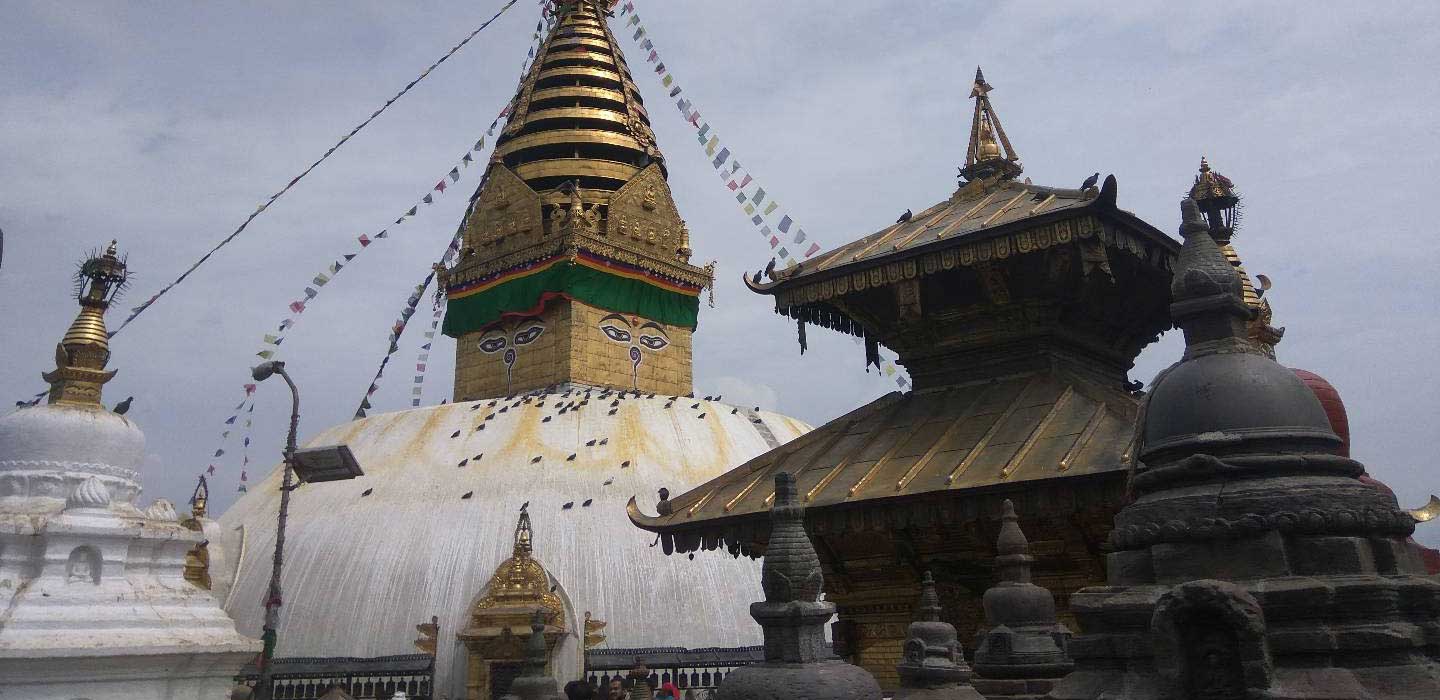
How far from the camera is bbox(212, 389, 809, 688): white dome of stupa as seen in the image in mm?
17688

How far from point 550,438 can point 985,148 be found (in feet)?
40.8

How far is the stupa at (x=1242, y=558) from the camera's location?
3.67m

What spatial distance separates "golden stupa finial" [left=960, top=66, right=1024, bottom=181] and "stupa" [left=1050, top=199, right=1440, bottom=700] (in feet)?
21.2

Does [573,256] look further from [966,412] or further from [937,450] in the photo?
[937,450]

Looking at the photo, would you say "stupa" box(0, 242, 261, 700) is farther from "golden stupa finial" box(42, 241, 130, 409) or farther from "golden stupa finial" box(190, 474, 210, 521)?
"golden stupa finial" box(190, 474, 210, 521)

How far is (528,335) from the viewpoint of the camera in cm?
2697

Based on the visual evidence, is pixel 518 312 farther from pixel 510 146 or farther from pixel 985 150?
pixel 985 150

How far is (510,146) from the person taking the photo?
95.0ft

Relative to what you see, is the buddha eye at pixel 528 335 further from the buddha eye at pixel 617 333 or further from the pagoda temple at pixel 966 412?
the pagoda temple at pixel 966 412

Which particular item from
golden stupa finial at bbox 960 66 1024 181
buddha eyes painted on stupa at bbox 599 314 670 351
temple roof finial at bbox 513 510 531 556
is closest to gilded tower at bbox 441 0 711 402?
buddha eyes painted on stupa at bbox 599 314 670 351

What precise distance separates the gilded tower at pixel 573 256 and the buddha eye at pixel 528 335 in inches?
1.5

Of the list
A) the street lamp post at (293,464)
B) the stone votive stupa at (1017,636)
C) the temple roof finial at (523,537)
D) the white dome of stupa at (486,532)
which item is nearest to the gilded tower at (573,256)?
the white dome of stupa at (486,532)

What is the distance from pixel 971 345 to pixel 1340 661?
6.03m

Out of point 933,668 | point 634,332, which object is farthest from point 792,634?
point 634,332
